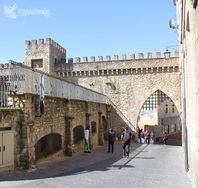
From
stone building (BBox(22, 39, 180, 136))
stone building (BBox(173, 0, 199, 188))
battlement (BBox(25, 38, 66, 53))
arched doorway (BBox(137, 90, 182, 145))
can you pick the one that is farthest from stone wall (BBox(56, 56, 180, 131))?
stone building (BBox(173, 0, 199, 188))

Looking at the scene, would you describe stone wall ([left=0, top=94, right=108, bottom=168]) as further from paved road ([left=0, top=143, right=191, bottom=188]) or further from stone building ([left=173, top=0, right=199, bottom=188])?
stone building ([left=173, top=0, right=199, bottom=188])

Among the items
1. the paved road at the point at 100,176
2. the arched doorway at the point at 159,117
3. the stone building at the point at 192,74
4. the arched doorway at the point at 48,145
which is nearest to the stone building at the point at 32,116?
the arched doorway at the point at 48,145

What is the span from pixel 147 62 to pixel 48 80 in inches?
639

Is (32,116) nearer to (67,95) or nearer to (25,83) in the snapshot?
(25,83)

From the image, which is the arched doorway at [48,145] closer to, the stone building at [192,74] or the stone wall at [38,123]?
the stone wall at [38,123]

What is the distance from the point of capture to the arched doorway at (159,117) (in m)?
31.3

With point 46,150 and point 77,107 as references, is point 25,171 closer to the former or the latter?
point 46,150

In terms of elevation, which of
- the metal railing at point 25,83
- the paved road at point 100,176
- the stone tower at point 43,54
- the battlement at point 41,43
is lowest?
the paved road at point 100,176

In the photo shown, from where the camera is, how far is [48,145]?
15.5m

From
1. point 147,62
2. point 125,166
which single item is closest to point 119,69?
point 147,62

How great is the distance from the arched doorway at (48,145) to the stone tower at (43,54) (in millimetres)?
14638

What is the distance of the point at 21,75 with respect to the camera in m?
11.7

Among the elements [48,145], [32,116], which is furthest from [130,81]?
[32,116]

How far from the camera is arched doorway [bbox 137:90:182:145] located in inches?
1231
